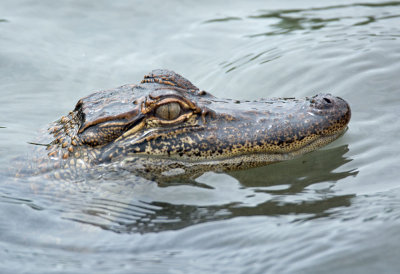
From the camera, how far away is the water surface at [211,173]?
4.32 meters

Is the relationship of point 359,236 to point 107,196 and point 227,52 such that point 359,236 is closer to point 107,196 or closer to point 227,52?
point 107,196

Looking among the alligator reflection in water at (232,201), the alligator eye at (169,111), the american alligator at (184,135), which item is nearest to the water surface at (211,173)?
the alligator reflection in water at (232,201)

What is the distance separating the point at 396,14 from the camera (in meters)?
9.24

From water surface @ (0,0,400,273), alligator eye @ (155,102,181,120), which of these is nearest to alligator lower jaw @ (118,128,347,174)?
water surface @ (0,0,400,273)

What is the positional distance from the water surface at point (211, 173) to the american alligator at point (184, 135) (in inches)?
7.2

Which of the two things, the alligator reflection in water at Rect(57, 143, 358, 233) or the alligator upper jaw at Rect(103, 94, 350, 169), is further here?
the alligator upper jaw at Rect(103, 94, 350, 169)

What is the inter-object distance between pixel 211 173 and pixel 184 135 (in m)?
0.48

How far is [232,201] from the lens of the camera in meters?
5.14

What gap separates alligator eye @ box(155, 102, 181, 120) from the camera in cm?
531

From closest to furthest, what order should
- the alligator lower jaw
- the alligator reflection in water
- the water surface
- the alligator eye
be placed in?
the water surface → the alligator reflection in water → the alligator eye → the alligator lower jaw

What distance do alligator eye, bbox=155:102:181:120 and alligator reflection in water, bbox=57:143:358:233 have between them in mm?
674

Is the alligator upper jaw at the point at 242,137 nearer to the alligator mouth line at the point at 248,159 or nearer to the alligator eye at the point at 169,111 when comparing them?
the alligator mouth line at the point at 248,159

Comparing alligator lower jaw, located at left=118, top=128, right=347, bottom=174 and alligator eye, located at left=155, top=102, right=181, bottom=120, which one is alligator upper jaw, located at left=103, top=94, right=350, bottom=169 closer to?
alligator lower jaw, located at left=118, top=128, right=347, bottom=174

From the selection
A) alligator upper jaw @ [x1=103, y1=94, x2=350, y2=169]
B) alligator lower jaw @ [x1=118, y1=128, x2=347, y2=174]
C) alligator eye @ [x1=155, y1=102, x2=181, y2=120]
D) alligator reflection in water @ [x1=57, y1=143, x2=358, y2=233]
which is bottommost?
alligator reflection in water @ [x1=57, y1=143, x2=358, y2=233]
